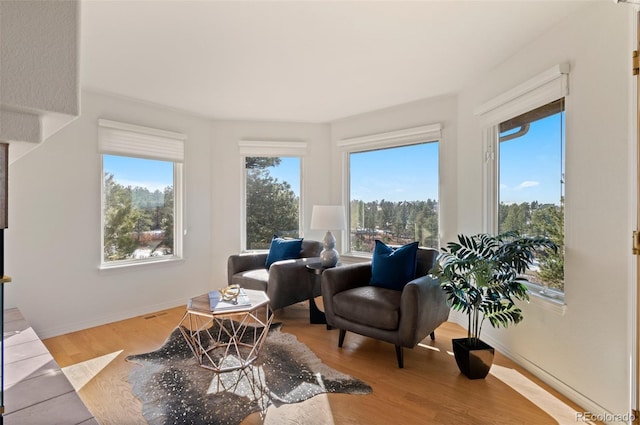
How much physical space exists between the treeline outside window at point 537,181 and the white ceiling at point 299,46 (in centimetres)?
61

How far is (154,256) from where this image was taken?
3.87m

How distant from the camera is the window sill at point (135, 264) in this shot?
340cm

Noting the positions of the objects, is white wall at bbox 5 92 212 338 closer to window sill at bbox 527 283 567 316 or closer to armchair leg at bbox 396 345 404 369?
armchair leg at bbox 396 345 404 369

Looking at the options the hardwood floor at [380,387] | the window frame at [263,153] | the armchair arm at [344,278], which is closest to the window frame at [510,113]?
the hardwood floor at [380,387]

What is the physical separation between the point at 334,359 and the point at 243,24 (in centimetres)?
255

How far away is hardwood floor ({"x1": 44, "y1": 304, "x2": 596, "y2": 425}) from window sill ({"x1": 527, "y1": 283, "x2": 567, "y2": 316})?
1.74 feet

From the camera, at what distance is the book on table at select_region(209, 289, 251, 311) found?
225cm

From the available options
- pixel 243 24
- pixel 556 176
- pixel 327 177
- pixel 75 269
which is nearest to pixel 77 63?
pixel 243 24

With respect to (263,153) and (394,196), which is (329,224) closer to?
(394,196)

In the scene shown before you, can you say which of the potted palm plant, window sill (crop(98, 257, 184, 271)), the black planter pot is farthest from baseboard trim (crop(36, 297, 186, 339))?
the black planter pot

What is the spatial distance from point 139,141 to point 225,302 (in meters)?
2.34

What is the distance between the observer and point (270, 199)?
4.51m

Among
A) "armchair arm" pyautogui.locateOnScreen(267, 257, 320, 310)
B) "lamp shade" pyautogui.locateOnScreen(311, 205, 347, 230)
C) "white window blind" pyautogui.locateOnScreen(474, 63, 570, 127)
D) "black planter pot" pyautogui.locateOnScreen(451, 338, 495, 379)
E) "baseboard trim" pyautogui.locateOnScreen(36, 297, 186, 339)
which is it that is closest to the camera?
"white window blind" pyautogui.locateOnScreen(474, 63, 570, 127)

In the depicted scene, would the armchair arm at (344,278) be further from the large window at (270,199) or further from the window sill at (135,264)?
the window sill at (135,264)
